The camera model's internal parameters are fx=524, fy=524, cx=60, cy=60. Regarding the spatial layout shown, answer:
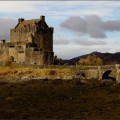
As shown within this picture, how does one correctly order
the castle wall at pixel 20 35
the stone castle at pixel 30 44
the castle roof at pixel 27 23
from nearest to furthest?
1. the stone castle at pixel 30 44
2. the castle wall at pixel 20 35
3. the castle roof at pixel 27 23

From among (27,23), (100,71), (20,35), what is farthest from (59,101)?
(27,23)

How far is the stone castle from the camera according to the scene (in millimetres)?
84750

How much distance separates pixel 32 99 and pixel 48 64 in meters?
33.4

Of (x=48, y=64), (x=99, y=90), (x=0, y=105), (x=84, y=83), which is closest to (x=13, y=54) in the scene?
(x=48, y=64)

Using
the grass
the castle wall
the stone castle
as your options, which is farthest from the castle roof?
the grass

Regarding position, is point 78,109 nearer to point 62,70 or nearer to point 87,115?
point 87,115

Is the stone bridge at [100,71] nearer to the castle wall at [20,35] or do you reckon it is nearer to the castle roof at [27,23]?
the castle wall at [20,35]

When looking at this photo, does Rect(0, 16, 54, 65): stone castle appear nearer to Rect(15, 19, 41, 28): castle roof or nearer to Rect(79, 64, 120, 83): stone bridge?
Rect(15, 19, 41, 28): castle roof

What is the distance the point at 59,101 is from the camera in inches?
1919

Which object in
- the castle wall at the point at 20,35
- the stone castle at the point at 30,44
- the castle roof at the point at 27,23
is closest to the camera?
the stone castle at the point at 30,44

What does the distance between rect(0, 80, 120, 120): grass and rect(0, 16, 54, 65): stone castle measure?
18.2m

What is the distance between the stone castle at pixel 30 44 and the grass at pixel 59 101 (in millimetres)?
18153

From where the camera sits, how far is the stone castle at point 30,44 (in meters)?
84.8

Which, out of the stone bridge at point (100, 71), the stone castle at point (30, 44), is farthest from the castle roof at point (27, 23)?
the stone bridge at point (100, 71)
